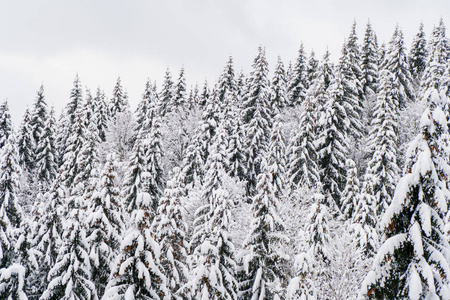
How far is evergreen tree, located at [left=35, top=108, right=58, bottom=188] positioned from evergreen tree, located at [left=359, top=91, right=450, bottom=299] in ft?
147

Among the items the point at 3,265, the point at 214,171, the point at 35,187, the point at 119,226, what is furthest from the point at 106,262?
the point at 35,187

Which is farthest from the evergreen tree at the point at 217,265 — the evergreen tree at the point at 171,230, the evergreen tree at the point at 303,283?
the evergreen tree at the point at 303,283

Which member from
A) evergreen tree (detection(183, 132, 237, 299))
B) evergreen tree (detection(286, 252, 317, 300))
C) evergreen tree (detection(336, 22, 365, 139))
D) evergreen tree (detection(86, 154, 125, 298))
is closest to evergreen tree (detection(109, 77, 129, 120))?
evergreen tree (detection(336, 22, 365, 139))

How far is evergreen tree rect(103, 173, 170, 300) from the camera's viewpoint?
13.8 metres

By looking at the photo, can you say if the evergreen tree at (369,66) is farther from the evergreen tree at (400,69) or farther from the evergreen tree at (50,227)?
the evergreen tree at (50,227)

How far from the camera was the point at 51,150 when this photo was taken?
47406 mm

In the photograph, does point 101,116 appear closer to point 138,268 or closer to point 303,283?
point 138,268

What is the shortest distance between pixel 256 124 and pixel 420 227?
30233mm

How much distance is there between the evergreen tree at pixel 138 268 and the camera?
1383 cm

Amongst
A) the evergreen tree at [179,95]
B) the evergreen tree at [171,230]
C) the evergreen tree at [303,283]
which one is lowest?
the evergreen tree at [303,283]

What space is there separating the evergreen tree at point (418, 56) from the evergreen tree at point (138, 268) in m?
58.4

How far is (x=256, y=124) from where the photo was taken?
38844mm

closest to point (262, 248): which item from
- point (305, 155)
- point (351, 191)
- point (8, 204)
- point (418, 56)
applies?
point (8, 204)

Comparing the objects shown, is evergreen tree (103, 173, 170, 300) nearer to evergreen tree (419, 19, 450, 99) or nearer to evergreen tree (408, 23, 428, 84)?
evergreen tree (419, 19, 450, 99)
